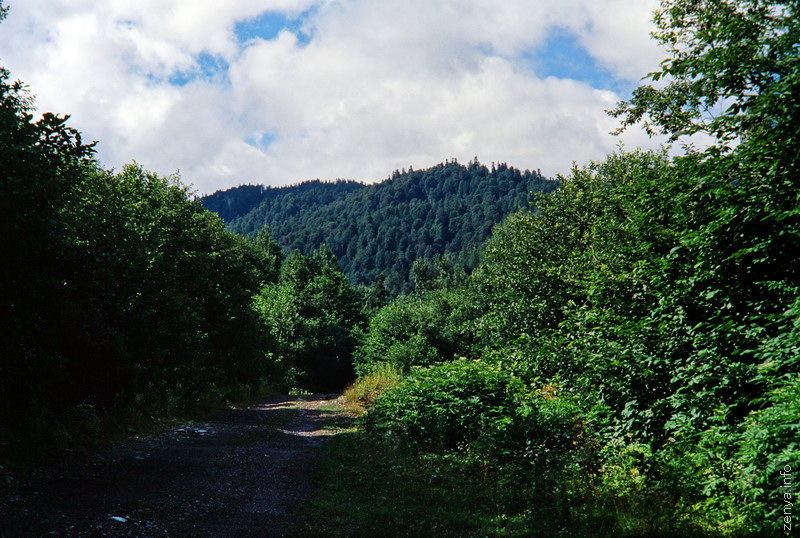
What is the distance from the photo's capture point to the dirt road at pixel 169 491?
7.11 m

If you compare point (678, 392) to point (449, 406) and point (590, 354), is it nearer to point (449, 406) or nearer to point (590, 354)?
point (590, 354)

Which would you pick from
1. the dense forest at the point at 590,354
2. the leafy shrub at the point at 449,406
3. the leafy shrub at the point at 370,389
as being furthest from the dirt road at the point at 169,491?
the leafy shrub at the point at 370,389

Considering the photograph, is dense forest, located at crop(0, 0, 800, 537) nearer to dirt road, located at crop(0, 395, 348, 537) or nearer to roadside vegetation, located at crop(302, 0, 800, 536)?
roadside vegetation, located at crop(302, 0, 800, 536)

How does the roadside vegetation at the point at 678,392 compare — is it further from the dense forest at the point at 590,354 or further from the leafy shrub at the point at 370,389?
the leafy shrub at the point at 370,389

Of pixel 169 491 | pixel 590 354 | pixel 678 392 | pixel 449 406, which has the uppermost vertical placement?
pixel 590 354

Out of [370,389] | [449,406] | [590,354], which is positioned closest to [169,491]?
[449,406]

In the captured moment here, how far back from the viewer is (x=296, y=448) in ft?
54.4

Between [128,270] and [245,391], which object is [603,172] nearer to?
[128,270]

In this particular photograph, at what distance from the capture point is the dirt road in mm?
7113

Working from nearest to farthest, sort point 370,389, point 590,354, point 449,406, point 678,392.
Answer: point 678,392 < point 590,354 < point 449,406 < point 370,389

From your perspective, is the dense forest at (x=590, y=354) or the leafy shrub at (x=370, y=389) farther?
the leafy shrub at (x=370, y=389)

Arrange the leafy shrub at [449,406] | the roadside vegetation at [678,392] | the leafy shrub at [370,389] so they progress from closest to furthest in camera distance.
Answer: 1. the roadside vegetation at [678,392]
2. the leafy shrub at [449,406]
3. the leafy shrub at [370,389]

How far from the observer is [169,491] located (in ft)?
30.9

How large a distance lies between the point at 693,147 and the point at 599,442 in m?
10.5
